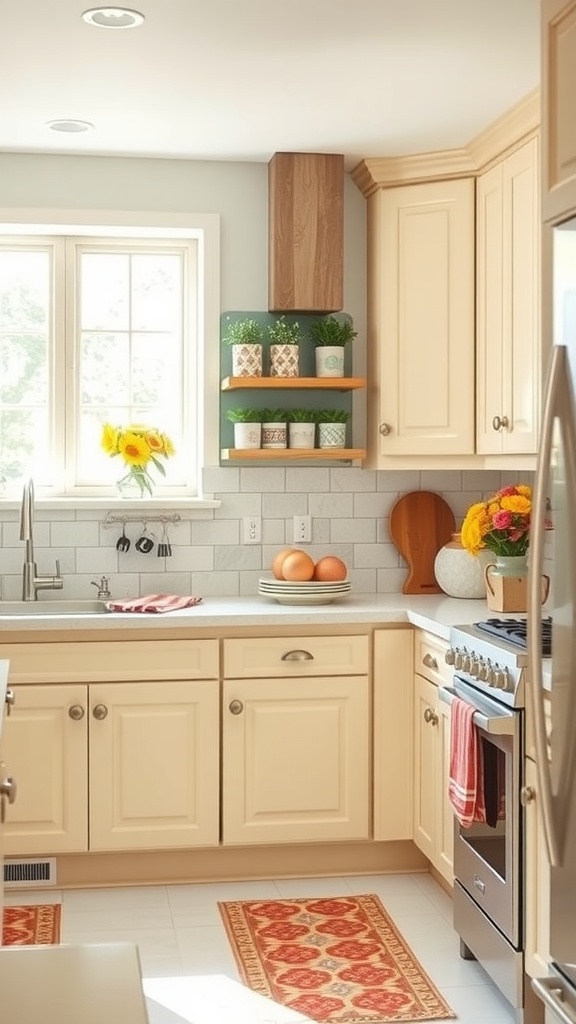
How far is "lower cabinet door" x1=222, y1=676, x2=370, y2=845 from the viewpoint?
166 inches

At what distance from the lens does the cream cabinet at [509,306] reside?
3896 millimetres

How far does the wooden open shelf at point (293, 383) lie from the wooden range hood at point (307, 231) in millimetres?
255

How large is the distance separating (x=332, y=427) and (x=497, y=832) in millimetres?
1813

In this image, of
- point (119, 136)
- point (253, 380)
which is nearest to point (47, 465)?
point (253, 380)

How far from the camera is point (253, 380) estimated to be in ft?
14.8

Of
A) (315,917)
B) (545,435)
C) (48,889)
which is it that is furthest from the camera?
(48,889)

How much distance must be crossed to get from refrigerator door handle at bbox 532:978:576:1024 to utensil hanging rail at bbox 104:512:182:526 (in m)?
2.85

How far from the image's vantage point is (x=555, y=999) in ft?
6.56

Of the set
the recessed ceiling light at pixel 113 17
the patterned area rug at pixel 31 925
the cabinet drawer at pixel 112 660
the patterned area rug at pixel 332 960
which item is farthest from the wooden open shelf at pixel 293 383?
the patterned area rug at pixel 31 925

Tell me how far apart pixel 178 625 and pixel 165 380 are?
1165mm

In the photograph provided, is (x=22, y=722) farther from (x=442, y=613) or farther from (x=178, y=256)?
(x=178, y=256)

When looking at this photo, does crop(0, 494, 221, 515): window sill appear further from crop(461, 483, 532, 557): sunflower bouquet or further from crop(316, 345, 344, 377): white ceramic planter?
crop(461, 483, 532, 557): sunflower bouquet

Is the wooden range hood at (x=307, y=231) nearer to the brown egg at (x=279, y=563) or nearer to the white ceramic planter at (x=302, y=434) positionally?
the white ceramic planter at (x=302, y=434)

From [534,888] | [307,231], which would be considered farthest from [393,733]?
[307,231]
